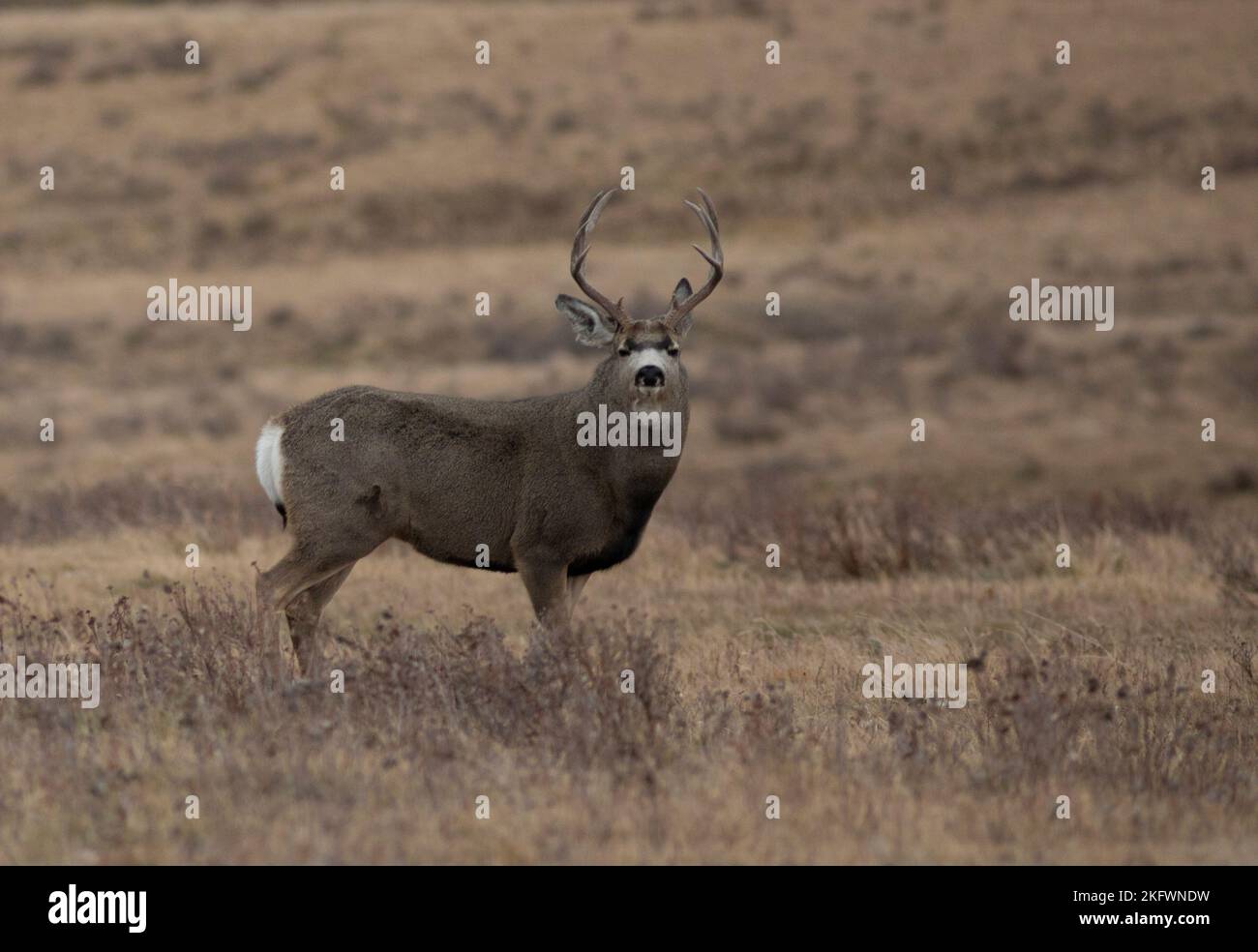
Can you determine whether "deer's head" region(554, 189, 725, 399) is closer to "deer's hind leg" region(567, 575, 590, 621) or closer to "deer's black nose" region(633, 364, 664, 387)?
"deer's black nose" region(633, 364, 664, 387)

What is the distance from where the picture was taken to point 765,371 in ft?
89.4

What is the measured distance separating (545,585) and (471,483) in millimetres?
716

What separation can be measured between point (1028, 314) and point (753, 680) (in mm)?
21398

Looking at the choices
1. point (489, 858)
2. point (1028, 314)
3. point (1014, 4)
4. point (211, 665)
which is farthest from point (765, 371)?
point (1014, 4)

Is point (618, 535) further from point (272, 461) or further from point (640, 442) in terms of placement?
point (272, 461)

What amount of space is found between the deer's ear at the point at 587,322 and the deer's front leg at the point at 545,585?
1308 mm

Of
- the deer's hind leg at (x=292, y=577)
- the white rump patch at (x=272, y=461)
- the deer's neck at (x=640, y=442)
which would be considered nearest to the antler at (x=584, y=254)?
the deer's neck at (x=640, y=442)

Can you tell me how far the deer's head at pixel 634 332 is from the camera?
957 cm

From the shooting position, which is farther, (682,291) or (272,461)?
(682,291)

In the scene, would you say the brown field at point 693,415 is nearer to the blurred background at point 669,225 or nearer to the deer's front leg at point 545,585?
the blurred background at point 669,225

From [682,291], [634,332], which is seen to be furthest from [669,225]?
[634,332]

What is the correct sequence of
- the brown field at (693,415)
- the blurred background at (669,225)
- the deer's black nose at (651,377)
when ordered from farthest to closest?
1. the blurred background at (669,225)
2. the deer's black nose at (651,377)
3. the brown field at (693,415)

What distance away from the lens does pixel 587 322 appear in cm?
1015
